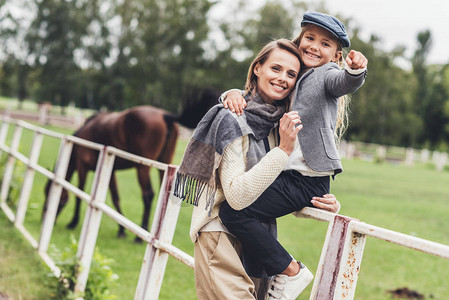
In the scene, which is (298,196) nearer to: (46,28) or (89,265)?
(89,265)

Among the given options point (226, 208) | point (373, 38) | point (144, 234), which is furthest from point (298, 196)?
point (373, 38)

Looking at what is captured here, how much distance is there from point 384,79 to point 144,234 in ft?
141

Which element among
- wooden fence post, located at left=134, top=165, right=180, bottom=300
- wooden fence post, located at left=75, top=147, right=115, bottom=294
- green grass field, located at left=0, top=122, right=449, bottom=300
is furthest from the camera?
green grass field, located at left=0, top=122, right=449, bottom=300

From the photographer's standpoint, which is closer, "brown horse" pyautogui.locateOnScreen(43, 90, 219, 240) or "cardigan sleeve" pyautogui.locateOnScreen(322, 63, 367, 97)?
"cardigan sleeve" pyautogui.locateOnScreen(322, 63, 367, 97)

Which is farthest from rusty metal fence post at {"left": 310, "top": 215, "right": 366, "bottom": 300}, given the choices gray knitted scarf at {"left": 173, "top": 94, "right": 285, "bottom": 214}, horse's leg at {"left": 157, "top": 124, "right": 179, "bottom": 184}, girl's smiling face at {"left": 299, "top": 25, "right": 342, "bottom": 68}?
horse's leg at {"left": 157, "top": 124, "right": 179, "bottom": 184}

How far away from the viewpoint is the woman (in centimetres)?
158

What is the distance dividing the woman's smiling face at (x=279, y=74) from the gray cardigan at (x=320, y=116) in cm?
10

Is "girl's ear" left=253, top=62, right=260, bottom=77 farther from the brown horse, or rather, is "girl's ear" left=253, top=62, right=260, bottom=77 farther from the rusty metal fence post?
the brown horse

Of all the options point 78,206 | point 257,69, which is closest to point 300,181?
point 257,69

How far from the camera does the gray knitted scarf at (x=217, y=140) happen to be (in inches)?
65.2

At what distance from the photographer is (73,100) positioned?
42562mm

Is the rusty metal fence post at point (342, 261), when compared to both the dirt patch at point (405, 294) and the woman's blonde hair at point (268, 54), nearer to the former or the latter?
the woman's blonde hair at point (268, 54)

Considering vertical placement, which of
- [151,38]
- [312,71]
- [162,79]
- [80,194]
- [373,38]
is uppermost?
[373,38]

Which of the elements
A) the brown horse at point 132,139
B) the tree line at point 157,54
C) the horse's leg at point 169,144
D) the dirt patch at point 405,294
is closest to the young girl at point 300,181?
the dirt patch at point 405,294
